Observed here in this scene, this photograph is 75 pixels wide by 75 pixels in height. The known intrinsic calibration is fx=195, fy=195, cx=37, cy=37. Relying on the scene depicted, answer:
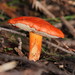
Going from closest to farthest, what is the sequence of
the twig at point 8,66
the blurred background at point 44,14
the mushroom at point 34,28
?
the twig at point 8,66
the mushroom at point 34,28
the blurred background at point 44,14

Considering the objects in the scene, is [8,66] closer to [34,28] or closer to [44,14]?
[34,28]

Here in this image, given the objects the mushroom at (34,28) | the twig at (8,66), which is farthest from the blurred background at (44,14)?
the twig at (8,66)

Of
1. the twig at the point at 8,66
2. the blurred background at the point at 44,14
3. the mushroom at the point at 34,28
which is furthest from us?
the blurred background at the point at 44,14

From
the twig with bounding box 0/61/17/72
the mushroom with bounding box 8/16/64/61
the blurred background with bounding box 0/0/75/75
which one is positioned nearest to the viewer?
the twig with bounding box 0/61/17/72

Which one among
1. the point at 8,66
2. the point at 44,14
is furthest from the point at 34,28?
the point at 44,14

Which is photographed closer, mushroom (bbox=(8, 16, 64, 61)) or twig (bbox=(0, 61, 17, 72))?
twig (bbox=(0, 61, 17, 72))

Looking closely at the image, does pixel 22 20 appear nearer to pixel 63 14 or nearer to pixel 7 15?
pixel 7 15

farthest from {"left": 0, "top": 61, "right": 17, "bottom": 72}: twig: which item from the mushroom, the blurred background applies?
the blurred background

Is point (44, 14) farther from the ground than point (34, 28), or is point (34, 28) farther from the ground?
point (34, 28)

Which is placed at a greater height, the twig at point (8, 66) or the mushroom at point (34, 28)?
the mushroom at point (34, 28)

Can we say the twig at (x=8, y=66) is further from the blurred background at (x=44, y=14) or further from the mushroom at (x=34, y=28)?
the blurred background at (x=44, y=14)

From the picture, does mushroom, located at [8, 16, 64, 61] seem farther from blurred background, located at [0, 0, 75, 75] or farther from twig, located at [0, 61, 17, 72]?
twig, located at [0, 61, 17, 72]

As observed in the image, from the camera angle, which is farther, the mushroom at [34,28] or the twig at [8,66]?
the mushroom at [34,28]
